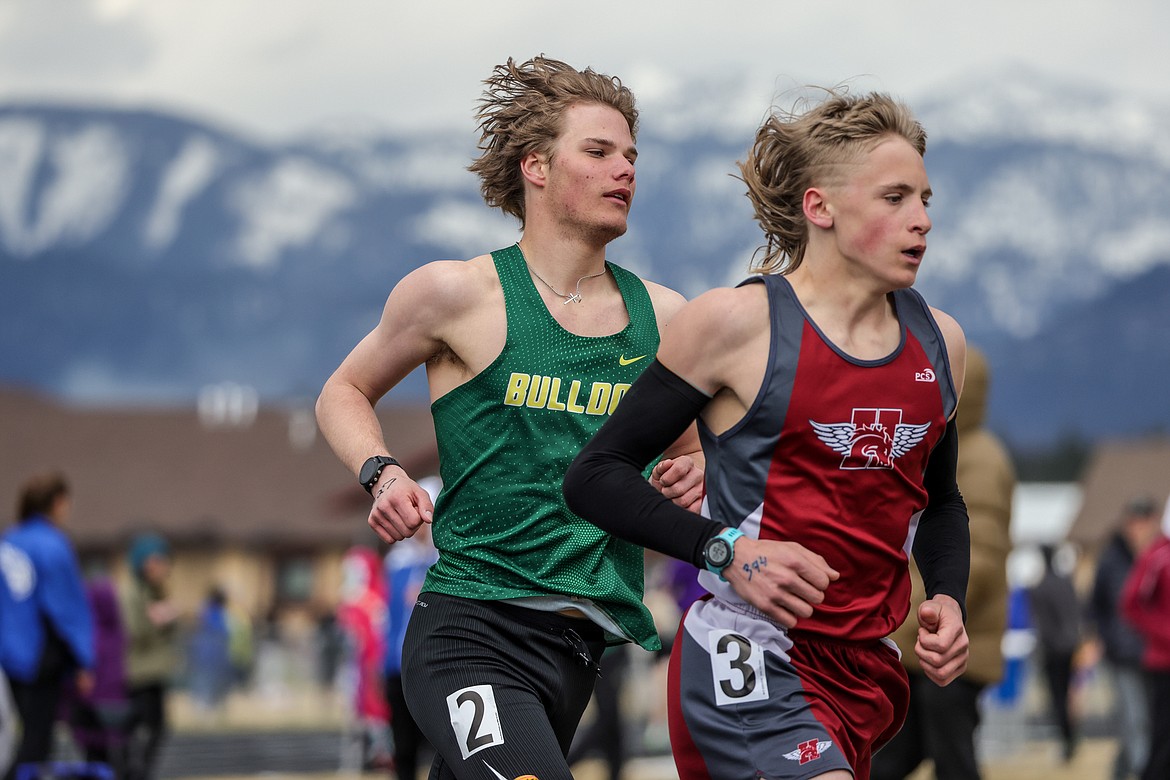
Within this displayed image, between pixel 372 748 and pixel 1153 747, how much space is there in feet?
28.0

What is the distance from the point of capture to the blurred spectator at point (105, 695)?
40.0 ft

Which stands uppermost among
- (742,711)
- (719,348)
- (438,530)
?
(719,348)

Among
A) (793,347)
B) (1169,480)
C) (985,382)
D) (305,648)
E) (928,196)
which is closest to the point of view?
(793,347)

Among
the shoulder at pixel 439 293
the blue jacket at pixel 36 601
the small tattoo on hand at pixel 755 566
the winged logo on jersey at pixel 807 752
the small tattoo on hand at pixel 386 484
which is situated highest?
the shoulder at pixel 439 293

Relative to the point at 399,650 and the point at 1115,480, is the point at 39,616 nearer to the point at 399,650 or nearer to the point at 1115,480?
the point at 399,650

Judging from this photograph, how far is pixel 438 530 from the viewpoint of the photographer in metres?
4.61

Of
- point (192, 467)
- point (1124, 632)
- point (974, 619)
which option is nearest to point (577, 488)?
point (974, 619)

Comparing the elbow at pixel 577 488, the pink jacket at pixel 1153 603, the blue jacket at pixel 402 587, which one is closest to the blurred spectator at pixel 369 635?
the blue jacket at pixel 402 587

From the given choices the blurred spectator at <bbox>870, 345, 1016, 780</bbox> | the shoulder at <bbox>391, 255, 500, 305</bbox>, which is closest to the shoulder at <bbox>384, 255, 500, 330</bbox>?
the shoulder at <bbox>391, 255, 500, 305</bbox>

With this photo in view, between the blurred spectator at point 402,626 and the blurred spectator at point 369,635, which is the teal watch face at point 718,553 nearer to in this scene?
the blurred spectator at point 402,626

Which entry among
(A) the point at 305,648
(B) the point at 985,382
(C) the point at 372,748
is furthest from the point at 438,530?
(A) the point at 305,648

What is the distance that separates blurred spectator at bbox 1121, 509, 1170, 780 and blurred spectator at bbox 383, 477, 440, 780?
14.5ft

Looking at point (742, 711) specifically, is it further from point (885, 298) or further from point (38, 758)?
point (38, 758)

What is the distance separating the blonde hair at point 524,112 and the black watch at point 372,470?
96 centimetres
